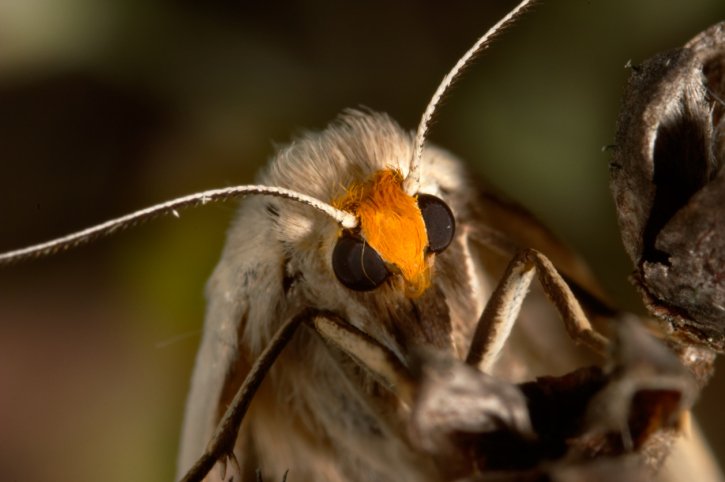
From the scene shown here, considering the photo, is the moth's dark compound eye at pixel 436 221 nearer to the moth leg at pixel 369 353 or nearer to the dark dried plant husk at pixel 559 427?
the moth leg at pixel 369 353

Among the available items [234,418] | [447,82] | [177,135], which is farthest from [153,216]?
[177,135]

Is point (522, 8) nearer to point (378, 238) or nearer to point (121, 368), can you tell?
point (378, 238)

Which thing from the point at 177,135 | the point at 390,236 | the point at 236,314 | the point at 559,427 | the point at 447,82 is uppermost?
the point at 447,82

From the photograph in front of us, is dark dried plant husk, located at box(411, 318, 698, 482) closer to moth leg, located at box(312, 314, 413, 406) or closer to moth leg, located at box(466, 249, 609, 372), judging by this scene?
moth leg, located at box(312, 314, 413, 406)

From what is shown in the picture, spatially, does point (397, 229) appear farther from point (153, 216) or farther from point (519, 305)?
point (153, 216)

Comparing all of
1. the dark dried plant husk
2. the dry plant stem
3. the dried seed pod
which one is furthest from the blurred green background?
the dark dried plant husk

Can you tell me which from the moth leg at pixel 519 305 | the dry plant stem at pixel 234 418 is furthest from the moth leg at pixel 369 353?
the moth leg at pixel 519 305
